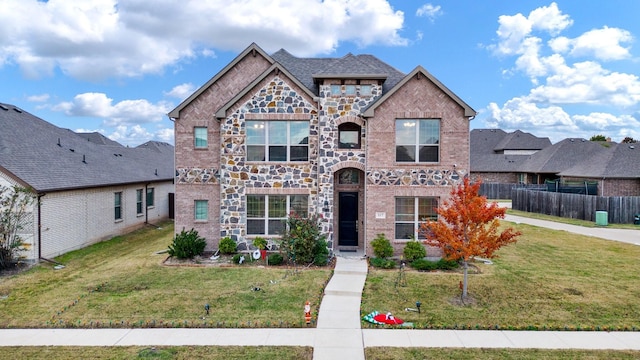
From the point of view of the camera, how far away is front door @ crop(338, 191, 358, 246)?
1537 cm

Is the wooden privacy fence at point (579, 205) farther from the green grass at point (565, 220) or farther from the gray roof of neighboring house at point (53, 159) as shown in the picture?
the gray roof of neighboring house at point (53, 159)

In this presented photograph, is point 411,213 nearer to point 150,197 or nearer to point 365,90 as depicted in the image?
point 365,90

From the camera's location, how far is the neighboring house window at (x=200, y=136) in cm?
1548

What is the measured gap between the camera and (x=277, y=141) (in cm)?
1484

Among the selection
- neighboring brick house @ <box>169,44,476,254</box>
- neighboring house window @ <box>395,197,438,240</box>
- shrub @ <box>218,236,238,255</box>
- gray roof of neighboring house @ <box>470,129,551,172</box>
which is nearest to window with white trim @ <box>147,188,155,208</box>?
neighboring brick house @ <box>169,44,476,254</box>

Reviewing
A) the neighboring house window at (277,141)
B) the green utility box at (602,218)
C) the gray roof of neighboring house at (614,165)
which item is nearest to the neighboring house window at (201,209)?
the neighboring house window at (277,141)

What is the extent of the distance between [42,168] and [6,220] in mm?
2916

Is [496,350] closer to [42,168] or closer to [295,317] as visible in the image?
[295,317]

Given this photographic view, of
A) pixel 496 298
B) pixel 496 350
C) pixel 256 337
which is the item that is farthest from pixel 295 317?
pixel 496 298

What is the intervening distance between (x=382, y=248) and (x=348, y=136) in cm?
486

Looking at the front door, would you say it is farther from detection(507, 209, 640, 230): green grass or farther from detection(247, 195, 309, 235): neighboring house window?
detection(507, 209, 640, 230): green grass

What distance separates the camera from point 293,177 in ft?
48.2

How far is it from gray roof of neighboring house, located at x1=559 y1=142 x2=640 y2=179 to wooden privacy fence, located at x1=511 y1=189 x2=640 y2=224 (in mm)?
4561

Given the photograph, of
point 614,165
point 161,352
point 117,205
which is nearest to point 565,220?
point 614,165
